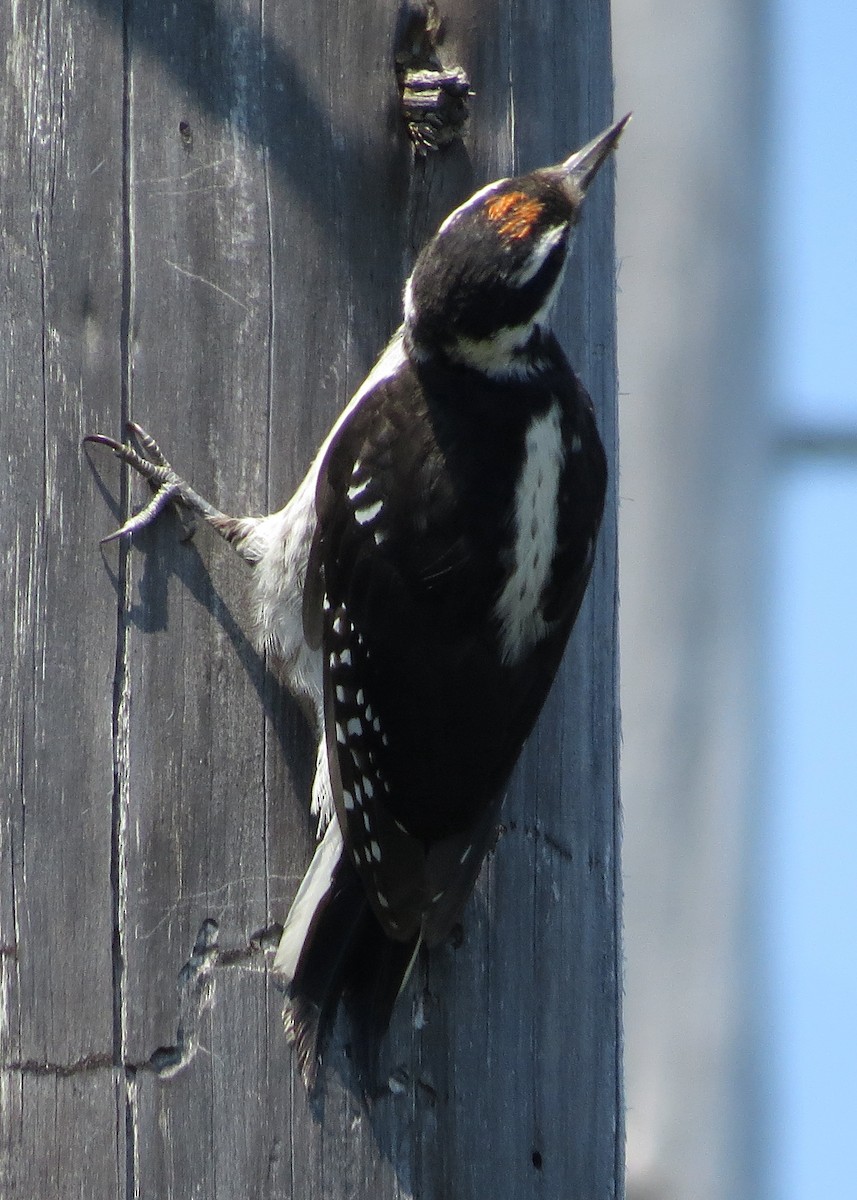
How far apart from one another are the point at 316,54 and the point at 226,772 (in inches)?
43.4

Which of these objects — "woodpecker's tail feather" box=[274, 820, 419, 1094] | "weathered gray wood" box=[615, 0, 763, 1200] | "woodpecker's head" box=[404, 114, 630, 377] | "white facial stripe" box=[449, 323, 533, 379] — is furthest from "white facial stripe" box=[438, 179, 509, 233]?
"weathered gray wood" box=[615, 0, 763, 1200]

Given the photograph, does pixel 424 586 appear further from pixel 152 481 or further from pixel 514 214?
pixel 514 214

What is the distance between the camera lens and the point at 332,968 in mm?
2139

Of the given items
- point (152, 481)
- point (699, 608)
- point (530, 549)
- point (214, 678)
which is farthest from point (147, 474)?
point (699, 608)

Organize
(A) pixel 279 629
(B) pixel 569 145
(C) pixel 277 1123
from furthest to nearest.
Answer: (B) pixel 569 145
(A) pixel 279 629
(C) pixel 277 1123

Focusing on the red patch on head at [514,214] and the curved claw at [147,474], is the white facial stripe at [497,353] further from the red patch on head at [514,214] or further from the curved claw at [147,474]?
the curved claw at [147,474]

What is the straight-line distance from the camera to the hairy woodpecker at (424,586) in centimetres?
215

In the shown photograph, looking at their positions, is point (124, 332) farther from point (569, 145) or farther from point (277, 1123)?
point (277, 1123)

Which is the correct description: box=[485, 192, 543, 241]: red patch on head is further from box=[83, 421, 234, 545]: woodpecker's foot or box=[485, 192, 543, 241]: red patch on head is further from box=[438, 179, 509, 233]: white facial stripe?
box=[83, 421, 234, 545]: woodpecker's foot

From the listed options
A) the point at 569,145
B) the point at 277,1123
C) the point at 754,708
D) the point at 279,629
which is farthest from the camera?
the point at 754,708

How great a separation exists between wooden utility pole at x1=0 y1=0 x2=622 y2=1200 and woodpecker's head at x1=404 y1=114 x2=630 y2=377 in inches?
3.8

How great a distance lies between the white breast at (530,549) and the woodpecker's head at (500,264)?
190 mm

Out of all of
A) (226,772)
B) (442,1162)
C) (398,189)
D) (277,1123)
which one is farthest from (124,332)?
(442,1162)

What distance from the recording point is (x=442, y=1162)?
7.10 ft
